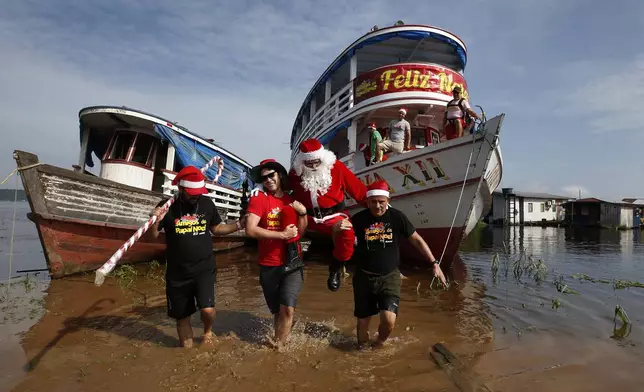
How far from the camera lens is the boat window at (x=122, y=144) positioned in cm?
904

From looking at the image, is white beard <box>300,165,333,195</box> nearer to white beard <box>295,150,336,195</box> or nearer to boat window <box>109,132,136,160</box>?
white beard <box>295,150,336,195</box>

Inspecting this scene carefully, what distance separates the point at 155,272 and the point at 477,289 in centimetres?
606

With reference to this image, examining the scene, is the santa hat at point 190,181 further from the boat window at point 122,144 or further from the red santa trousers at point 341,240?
the boat window at point 122,144

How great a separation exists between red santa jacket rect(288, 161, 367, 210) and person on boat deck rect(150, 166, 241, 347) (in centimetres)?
72

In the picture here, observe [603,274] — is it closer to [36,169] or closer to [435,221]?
[435,221]

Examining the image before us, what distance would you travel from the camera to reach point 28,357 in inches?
128

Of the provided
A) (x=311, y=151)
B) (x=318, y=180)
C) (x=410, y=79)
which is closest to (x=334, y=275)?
(x=318, y=180)

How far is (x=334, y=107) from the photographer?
10547mm

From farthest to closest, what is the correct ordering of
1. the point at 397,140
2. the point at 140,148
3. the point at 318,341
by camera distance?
the point at 140,148 < the point at 397,140 < the point at 318,341

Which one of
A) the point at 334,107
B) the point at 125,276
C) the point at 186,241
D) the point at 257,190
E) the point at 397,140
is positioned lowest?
the point at 125,276

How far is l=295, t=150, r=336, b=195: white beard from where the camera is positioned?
3621 millimetres

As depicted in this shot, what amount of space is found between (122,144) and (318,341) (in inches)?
310

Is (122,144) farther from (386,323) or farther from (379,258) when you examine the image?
(386,323)

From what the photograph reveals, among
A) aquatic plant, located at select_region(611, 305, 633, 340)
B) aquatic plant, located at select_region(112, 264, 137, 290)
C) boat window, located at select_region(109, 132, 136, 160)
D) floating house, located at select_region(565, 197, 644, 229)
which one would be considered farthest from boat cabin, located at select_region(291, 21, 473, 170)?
floating house, located at select_region(565, 197, 644, 229)
